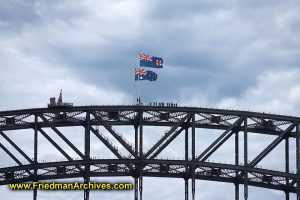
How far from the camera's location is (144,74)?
355ft

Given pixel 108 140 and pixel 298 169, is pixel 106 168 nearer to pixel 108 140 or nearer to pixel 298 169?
pixel 108 140

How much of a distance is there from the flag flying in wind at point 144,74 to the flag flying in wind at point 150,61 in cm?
79

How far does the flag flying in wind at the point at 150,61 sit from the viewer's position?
107875 mm

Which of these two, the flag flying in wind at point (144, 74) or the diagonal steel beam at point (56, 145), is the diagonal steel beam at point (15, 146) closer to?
the diagonal steel beam at point (56, 145)

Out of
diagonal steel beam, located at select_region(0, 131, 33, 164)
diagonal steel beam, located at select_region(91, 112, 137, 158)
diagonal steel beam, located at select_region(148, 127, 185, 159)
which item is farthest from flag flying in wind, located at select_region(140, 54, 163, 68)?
diagonal steel beam, located at select_region(0, 131, 33, 164)

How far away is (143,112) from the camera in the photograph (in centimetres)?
10425

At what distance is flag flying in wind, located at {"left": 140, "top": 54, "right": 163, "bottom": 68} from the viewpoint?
10788 centimetres

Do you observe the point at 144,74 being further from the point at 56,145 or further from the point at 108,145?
the point at 56,145

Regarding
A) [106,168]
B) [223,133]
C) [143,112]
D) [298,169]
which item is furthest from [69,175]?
[298,169]

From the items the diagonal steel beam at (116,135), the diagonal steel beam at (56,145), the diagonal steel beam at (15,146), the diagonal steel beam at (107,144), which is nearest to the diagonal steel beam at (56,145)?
the diagonal steel beam at (56,145)

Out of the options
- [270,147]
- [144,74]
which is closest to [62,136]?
[144,74]

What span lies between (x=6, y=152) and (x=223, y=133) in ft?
74.3

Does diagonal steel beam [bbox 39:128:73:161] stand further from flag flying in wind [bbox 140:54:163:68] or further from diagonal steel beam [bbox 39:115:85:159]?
flag flying in wind [bbox 140:54:163:68]

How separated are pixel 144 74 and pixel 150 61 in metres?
1.56
